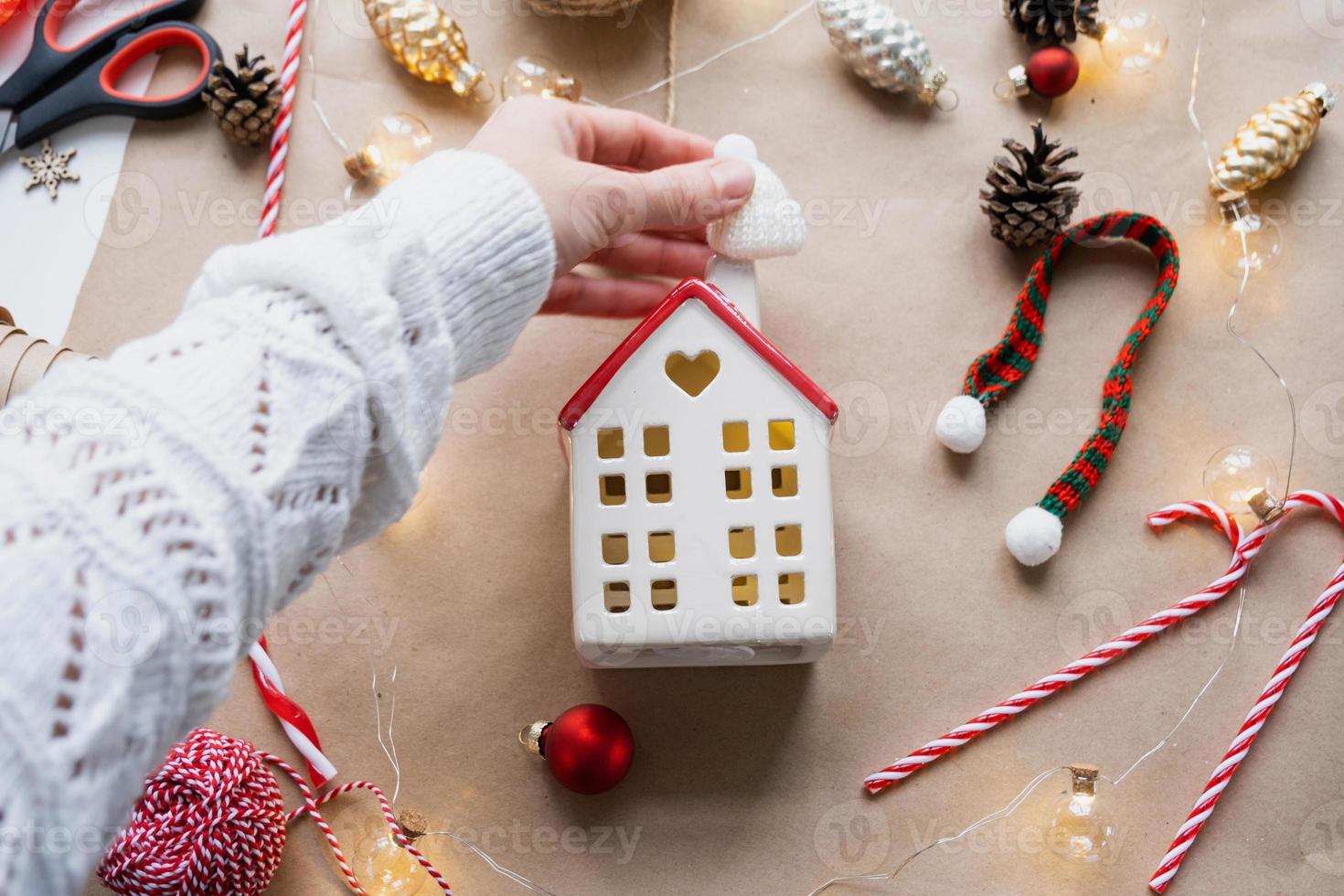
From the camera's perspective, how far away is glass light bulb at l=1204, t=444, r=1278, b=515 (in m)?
1.16

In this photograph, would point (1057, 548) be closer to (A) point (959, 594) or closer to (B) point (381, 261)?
(A) point (959, 594)

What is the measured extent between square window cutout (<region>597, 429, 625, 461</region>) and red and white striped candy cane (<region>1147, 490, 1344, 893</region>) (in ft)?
2.41

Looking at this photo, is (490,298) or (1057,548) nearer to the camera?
(490,298)

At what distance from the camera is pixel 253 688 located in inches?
45.3

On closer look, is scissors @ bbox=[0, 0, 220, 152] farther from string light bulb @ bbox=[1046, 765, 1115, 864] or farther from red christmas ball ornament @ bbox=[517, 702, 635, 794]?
string light bulb @ bbox=[1046, 765, 1115, 864]

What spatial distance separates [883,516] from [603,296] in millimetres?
410

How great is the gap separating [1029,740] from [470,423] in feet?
2.41

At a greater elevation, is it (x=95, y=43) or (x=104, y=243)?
(x=95, y=43)

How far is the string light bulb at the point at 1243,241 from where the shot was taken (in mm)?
1209

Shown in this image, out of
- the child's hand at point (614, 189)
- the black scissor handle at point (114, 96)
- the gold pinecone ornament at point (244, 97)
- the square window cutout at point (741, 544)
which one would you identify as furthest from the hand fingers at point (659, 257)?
the black scissor handle at point (114, 96)

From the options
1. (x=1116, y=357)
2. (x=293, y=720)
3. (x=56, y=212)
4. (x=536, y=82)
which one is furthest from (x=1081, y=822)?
(x=56, y=212)

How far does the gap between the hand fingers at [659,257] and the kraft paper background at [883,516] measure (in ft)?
0.30

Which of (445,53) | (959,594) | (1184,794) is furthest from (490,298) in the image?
(1184,794)

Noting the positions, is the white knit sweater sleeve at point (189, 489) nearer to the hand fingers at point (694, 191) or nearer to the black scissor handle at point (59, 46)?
the hand fingers at point (694, 191)
